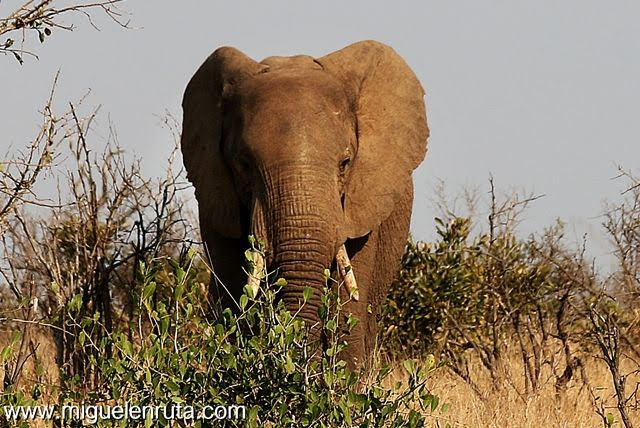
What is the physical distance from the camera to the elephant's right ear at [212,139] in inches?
300

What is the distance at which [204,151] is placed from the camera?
7887mm

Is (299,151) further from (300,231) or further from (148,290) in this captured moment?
(148,290)

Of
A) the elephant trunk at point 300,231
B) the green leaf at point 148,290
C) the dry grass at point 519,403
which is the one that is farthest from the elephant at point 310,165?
the green leaf at point 148,290

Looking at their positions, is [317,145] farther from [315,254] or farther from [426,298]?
[426,298]

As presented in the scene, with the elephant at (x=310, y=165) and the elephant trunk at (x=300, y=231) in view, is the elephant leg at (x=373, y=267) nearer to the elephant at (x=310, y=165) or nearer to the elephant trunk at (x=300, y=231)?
the elephant at (x=310, y=165)

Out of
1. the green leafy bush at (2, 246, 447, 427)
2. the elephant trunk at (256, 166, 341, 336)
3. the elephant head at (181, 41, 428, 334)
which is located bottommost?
the green leafy bush at (2, 246, 447, 427)

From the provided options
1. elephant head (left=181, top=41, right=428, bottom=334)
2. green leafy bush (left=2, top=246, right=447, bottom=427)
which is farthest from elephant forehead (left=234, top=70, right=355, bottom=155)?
green leafy bush (left=2, top=246, right=447, bottom=427)

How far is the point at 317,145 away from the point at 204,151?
3.50 ft

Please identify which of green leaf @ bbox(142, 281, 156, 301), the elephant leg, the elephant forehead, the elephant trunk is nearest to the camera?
green leaf @ bbox(142, 281, 156, 301)

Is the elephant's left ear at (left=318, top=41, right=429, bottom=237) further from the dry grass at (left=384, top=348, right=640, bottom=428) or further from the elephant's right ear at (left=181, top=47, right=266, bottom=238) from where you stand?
the dry grass at (left=384, top=348, right=640, bottom=428)

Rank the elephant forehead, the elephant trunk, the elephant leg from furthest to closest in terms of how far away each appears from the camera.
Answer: the elephant leg < the elephant forehead < the elephant trunk

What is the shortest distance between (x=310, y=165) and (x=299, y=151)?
3.7 inches

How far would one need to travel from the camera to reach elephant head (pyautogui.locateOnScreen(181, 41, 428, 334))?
6.90 meters

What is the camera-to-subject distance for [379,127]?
7.93 m
